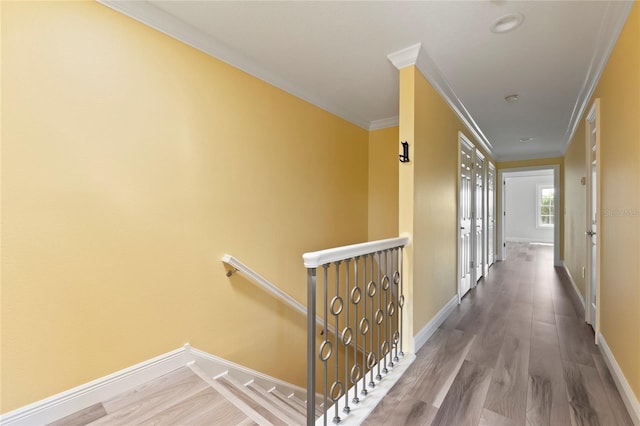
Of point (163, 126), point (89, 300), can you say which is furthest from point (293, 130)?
point (89, 300)

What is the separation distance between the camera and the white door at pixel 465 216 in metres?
3.54

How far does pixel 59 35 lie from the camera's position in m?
1.46

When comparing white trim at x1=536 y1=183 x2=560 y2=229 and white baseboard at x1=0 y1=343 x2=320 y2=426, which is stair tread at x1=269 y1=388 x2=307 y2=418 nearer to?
white baseboard at x1=0 y1=343 x2=320 y2=426

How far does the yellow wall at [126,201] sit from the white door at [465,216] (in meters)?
2.23

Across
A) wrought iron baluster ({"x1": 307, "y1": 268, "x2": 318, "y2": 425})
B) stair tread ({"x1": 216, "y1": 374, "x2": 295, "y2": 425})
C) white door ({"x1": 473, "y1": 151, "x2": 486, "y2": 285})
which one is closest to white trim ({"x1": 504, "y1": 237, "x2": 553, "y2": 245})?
white door ({"x1": 473, "y1": 151, "x2": 486, "y2": 285})

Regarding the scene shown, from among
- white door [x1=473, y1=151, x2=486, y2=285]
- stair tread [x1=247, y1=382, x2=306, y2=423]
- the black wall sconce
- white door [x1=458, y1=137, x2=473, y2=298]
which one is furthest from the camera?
white door [x1=473, y1=151, x2=486, y2=285]

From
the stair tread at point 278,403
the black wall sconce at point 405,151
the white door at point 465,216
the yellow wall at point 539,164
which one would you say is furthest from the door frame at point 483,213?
the stair tread at point 278,403

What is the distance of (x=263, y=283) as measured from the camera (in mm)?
2312

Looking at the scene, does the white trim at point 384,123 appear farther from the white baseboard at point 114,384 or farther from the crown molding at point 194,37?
the white baseboard at point 114,384

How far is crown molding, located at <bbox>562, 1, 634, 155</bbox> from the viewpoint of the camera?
5.37 ft

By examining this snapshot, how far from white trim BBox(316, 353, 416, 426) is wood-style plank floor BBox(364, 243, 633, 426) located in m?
0.04

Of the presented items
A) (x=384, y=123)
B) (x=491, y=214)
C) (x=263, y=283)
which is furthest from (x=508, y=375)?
(x=491, y=214)

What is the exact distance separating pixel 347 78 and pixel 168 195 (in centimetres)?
188

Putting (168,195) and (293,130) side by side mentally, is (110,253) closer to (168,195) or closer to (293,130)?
(168,195)
